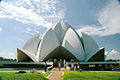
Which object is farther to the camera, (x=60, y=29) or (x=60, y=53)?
(x=60, y=29)

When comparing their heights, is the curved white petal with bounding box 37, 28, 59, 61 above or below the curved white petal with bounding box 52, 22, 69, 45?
below

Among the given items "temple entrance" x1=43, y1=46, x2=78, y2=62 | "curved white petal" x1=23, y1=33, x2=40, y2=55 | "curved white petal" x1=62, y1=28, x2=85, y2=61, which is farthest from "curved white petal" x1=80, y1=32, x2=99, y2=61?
"curved white petal" x1=23, y1=33, x2=40, y2=55

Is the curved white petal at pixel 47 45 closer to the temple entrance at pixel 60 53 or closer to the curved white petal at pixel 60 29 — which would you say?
the temple entrance at pixel 60 53

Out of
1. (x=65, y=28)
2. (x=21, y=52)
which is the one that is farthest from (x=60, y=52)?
(x=21, y=52)

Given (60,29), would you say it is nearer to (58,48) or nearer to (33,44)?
(58,48)

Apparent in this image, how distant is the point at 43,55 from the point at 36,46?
4084 mm

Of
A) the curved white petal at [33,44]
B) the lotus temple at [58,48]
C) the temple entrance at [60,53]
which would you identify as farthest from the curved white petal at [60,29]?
the curved white petal at [33,44]

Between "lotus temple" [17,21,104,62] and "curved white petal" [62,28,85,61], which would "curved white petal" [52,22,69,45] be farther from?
"curved white petal" [62,28,85,61]

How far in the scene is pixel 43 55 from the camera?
28562mm

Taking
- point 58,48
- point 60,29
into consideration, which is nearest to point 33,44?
point 58,48

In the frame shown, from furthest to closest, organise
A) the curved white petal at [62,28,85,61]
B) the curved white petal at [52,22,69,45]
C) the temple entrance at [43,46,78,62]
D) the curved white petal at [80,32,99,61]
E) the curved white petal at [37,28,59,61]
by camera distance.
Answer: the curved white petal at [52,22,69,45], the curved white petal at [80,32,99,61], the temple entrance at [43,46,78,62], the curved white petal at [62,28,85,61], the curved white petal at [37,28,59,61]

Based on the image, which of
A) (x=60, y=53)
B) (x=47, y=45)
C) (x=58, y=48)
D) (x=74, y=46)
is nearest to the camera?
(x=47, y=45)

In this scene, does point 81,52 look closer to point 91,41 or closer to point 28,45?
point 91,41

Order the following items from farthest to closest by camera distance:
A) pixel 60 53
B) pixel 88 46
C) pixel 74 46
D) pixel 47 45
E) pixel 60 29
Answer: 1. pixel 60 29
2. pixel 60 53
3. pixel 88 46
4. pixel 74 46
5. pixel 47 45
